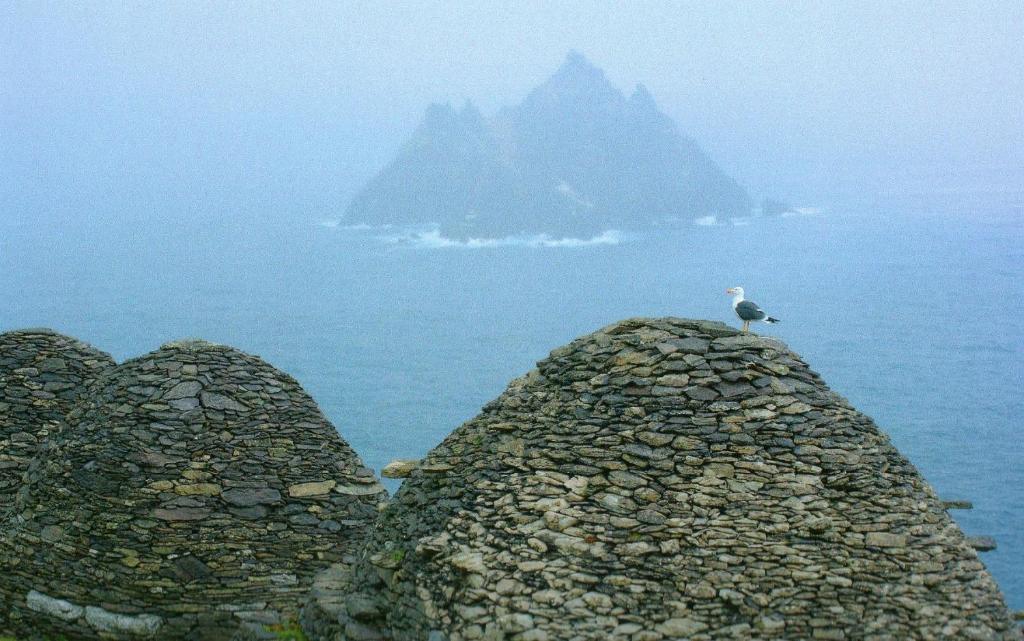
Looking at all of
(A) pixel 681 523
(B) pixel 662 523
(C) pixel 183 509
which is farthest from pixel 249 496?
(A) pixel 681 523

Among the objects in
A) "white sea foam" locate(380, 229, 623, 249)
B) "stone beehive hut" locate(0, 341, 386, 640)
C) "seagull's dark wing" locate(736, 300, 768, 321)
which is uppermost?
"white sea foam" locate(380, 229, 623, 249)

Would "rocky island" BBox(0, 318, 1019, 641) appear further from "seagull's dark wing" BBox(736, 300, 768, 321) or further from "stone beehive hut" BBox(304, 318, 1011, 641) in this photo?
"seagull's dark wing" BBox(736, 300, 768, 321)

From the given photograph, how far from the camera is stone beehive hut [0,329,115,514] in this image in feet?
67.5

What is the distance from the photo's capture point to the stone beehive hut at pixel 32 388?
20562 millimetres

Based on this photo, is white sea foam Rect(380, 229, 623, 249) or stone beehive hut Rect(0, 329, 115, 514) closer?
stone beehive hut Rect(0, 329, 115, 514)

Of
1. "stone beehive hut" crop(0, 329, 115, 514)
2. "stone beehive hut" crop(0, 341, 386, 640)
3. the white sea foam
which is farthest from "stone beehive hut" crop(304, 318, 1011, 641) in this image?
the white sea foam

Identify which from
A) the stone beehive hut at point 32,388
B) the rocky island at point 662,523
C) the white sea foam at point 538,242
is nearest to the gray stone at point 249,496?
the rocky island at point 662,523

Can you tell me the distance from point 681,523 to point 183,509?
8.43m

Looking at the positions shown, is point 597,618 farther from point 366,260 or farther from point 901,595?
point 366,260

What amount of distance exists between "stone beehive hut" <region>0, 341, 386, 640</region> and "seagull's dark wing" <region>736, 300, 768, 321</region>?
6816mm

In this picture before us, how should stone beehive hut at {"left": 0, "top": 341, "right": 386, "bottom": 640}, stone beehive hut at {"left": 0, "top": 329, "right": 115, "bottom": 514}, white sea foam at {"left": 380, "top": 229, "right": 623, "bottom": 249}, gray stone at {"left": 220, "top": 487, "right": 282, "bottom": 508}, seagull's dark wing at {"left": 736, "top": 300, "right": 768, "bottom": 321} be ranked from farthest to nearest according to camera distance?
1. white sea foam at {"left": 380, "top": 229, "right": 623, "bottom": 249}
2. stone beehive hut at {"left": 0, "top": 329, "right": 115, "bottom": 514}
3. gray stone at {"left": 220, "top": 487, "right": 282, "bottom": 508}
4. stone beehive hut at {"left": 0, "top": 341, "right": 386, "bottom": 640}
5. seagull's dark wing at {"left": 736, "top": 300, "right": 768, "bottom": 321}

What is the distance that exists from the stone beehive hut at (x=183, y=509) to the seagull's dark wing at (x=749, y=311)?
22.4 ft

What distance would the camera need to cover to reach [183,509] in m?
16.8

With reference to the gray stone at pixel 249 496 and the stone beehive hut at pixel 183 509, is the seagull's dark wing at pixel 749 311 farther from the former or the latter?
the gray stone at pixel 249 496
